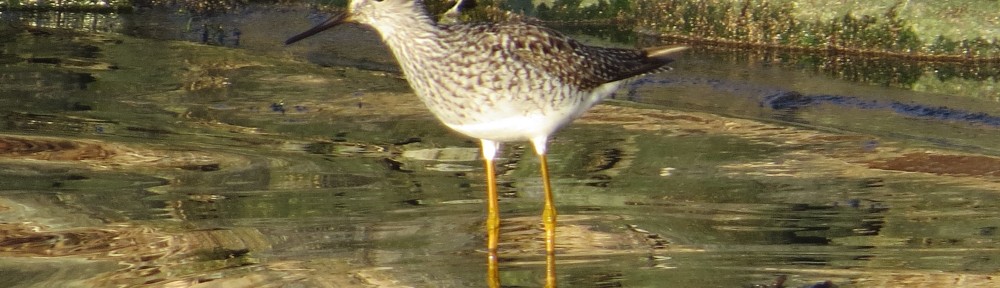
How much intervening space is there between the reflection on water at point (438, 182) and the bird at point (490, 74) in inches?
18.1

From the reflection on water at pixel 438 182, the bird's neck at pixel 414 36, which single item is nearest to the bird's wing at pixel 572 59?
the bird's neck at pixel 414 36

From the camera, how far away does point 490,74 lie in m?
6.05

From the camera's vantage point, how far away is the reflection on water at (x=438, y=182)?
18.6ft

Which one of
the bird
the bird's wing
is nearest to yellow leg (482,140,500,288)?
the bird

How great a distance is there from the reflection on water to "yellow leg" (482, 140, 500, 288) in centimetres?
6

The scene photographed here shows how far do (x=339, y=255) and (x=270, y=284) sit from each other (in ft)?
1.57

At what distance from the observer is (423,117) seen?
867 centimetres

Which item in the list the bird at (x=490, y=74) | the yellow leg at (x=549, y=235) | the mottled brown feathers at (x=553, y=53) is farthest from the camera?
the mottled brown feathers at (x=553, y=53)

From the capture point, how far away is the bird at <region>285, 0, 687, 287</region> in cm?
606

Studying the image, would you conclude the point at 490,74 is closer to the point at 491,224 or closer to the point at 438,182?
the point at 491,224

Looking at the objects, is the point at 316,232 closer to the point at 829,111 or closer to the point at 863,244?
the point at 863,244

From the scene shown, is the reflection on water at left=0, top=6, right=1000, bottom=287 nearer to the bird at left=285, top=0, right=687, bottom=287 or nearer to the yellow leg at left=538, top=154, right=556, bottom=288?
the yellow leg at left=538, top=154, right=556, bottom=288

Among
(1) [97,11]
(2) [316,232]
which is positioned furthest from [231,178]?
(1) [97,11]

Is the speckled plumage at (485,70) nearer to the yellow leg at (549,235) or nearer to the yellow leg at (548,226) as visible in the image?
the yellow leg at (548,226)
